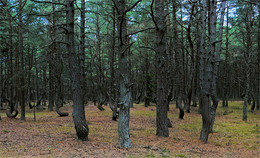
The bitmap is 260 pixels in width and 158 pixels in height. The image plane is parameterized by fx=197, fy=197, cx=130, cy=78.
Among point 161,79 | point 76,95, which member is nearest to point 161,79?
point 161,79

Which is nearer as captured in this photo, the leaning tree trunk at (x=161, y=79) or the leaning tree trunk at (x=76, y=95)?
the leaning tree trunk at (x=76, y=95)

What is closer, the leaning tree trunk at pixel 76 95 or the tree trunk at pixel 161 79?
the leaning tree trunk at pixel 76 95

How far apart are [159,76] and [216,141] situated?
3.55 m

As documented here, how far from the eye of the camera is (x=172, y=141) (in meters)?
7.62

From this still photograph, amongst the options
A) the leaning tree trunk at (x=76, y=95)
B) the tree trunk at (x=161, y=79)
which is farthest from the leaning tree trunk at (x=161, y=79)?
the leaning tree trunk at (x=76, y=95)

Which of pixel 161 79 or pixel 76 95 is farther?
pixel 161 79

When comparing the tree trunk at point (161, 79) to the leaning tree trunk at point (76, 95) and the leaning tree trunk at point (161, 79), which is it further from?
the leaning tree trunk at point (76, 95)

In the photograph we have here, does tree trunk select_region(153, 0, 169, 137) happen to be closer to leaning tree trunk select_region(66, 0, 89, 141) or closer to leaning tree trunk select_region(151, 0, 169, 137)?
leaning tree trunk select_region(151, 0, 169, 137)

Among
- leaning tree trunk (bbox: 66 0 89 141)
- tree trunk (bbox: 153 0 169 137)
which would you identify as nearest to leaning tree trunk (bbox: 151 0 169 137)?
tree trunk (bbox: 153 0 169 137)

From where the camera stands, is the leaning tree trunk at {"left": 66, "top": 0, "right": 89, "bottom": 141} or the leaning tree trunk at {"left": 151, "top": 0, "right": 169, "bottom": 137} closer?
the leaning tree trunk at {"left": 66, "top": 0, "right": 89, "bottom": 141}

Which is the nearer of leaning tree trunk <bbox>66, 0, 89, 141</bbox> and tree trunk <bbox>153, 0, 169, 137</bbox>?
leaning tree trunk <bbox>66, 0, 89, 141</bbox>

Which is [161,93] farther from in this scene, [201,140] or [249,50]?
[249,50]

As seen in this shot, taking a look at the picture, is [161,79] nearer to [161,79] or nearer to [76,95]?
[161,79]

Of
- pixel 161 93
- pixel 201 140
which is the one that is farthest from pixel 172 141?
pixel 161 93
